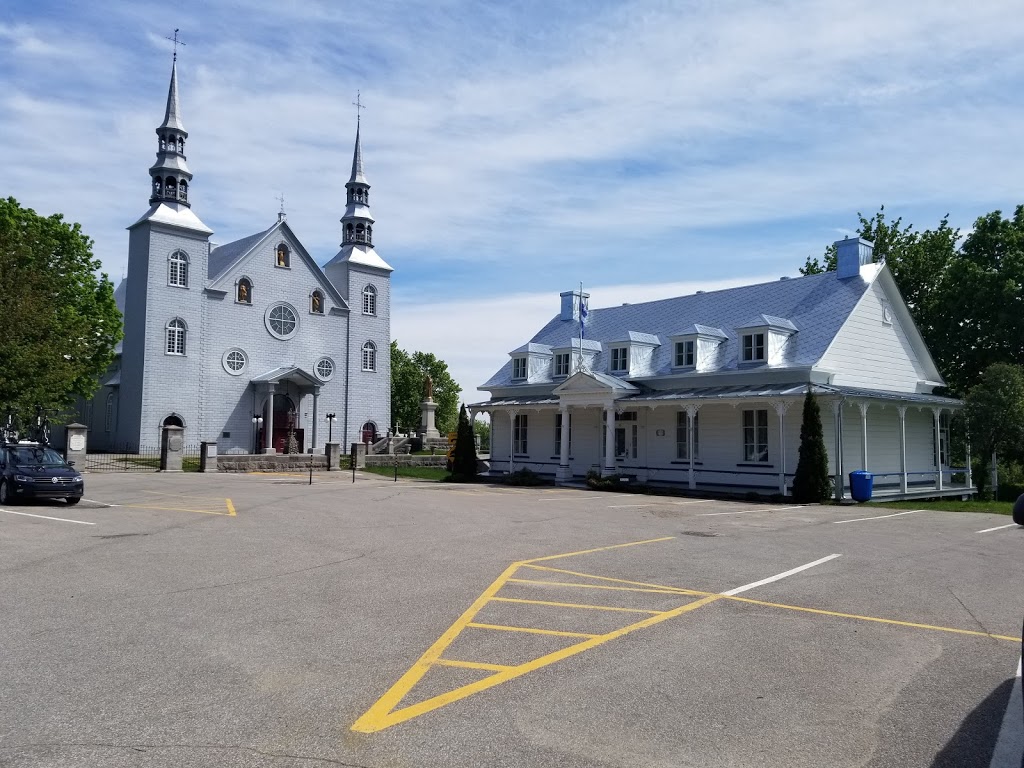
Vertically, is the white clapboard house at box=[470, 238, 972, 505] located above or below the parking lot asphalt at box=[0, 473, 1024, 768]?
above

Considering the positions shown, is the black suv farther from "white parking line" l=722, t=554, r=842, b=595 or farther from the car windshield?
"white parking line" l=722, t=554, r=842, b=595

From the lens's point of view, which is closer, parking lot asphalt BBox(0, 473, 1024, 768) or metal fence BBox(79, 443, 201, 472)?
parking lot asphalt BBox(0, 473, 1024, 768)

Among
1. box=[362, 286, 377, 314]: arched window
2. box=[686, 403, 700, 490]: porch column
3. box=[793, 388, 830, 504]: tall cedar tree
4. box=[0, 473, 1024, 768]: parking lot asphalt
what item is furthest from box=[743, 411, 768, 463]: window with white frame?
box=[362, 286, 377, 314]: arched window

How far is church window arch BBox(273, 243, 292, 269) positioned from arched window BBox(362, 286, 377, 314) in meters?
5.66

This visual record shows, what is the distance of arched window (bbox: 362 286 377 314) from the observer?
54916mm

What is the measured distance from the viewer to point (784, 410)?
85.8ft

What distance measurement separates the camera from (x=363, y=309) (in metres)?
54.7

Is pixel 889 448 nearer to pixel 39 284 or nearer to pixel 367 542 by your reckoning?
pixel 367 542

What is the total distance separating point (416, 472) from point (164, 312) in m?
16.3

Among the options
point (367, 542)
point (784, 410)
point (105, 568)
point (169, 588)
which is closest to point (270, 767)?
point (169, 588)

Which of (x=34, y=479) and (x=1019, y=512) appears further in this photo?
(x=34, y=479)

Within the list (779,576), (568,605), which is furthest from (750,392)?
(568,605)

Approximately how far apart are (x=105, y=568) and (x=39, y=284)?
2057cm

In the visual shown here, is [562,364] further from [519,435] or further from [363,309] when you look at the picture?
[363,309]
